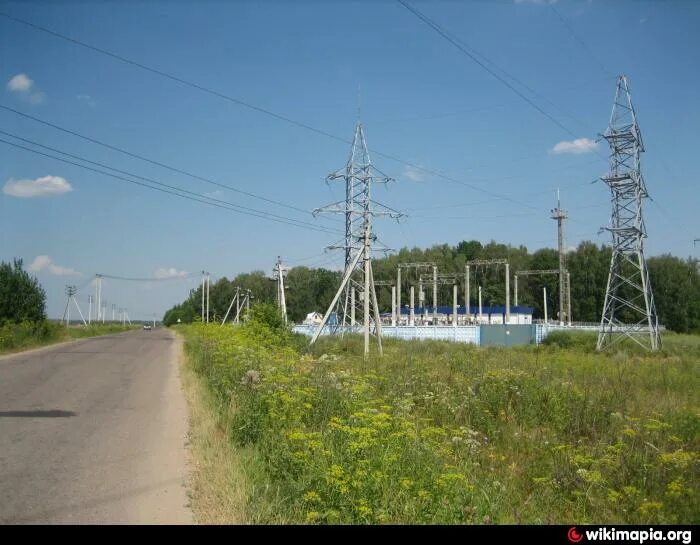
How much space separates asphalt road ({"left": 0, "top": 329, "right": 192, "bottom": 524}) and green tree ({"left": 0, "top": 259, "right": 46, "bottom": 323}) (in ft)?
92.7

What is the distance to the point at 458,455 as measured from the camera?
8469 mm

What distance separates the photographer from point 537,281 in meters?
102

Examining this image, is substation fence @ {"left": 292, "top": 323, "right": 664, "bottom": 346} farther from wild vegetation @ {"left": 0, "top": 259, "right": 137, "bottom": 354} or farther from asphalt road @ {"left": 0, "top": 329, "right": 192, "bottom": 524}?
asphalt road @ {"left": 0, "top": 329, "right": 192, "bottom": 524}

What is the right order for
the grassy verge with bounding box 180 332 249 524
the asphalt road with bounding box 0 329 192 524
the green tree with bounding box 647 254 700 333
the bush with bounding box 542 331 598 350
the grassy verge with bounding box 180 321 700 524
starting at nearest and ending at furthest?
the grassy verge with bounding box 180 321 700 524, the grassy verge with bounding box 180 332 249 524, the asphalt road with bounding box 0 329 192 524, the bush with bounding box 542 331 598 350, the green tree with bounding box 647 254 700 333

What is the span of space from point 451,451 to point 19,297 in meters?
43.0

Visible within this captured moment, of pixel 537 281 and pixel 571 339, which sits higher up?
pixel 537 281

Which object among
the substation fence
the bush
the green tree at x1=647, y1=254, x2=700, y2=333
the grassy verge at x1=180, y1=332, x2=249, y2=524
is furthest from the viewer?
the green tree at x1=647, y1=254, x2=700, y2=333

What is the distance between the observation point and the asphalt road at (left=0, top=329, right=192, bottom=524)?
645 centimetres

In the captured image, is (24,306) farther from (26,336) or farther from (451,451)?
(451,451)

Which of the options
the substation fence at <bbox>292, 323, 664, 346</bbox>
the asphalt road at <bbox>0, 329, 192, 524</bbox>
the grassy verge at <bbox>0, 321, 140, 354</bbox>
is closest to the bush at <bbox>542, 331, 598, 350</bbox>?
the substation fence at <bbox>292, 323, 664, 346</bbox>

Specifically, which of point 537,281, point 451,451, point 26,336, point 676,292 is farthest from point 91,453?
point 537,281

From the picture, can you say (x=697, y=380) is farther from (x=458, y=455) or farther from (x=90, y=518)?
(x=90, y=518)

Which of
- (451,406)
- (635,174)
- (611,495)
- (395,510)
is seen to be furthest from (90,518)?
(635,174)

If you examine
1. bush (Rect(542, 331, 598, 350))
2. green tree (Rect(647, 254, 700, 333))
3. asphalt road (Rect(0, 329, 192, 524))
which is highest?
green tree (Rect(647, 254, 700, 333))
